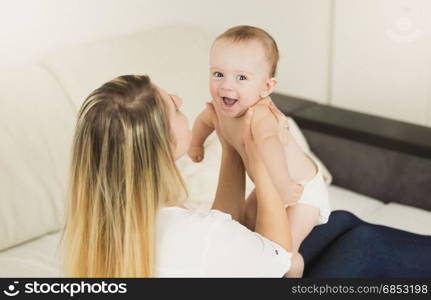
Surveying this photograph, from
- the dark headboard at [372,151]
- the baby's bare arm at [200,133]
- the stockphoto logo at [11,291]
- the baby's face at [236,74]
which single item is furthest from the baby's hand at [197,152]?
the dark headboard at [372,151]

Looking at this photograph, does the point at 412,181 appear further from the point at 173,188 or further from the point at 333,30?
the point at 173,188

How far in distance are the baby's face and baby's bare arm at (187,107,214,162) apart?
0.13 metres

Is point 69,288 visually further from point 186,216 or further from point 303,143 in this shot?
point 303,143

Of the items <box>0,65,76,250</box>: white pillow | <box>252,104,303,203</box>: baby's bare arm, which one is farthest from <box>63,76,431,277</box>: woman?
<box>0,65,76,250</box>: white pillow

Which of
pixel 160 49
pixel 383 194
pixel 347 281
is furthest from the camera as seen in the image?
pixel 383 194

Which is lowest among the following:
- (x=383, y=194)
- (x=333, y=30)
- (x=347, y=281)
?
(x=383, y=194)

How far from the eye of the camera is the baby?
62.2 inches

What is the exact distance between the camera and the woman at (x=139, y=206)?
4.09 ft

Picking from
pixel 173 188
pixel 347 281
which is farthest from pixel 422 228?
pixel 173 188

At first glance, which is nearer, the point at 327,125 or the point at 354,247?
the point at 354,247

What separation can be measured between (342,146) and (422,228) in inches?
19.5

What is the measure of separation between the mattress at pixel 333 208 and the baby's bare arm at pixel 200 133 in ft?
1.34

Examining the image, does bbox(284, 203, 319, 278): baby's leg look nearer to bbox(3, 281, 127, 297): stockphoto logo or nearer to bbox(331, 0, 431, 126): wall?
bbox(3, 281, 127, 297): stockphoto logo

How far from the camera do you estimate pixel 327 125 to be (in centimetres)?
258
